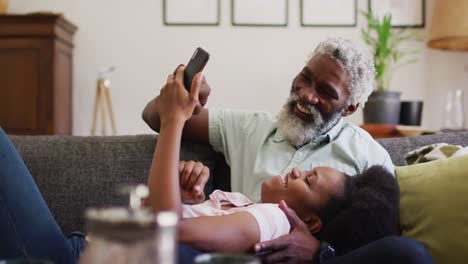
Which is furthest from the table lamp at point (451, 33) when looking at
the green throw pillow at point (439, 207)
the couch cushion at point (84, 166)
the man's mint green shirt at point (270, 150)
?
the couch cushion at point (84, 166)

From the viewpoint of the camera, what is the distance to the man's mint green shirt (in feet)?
5.51

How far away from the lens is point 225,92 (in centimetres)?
378

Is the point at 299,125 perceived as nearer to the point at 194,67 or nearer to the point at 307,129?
the point at 307,129

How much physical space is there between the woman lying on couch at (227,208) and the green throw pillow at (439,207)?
0.33 feet

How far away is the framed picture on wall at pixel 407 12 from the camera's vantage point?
3.83 m

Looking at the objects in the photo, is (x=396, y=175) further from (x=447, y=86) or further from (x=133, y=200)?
(x=447, y=86)

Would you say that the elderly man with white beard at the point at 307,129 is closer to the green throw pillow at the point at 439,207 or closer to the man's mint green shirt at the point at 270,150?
the man's mint green shirt at the point at 270,150

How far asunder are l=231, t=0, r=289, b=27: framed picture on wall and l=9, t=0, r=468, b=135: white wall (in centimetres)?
4

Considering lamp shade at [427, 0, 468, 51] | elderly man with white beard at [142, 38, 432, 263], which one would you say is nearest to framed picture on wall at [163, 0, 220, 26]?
lamp shade at [427, 0, 468, 51]

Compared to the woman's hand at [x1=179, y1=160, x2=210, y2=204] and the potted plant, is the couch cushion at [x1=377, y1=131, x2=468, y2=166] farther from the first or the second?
the potted plant

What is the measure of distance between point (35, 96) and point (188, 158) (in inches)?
73.4

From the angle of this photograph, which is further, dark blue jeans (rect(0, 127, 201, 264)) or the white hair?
the white hair

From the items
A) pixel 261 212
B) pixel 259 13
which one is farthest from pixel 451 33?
pixel 261 212

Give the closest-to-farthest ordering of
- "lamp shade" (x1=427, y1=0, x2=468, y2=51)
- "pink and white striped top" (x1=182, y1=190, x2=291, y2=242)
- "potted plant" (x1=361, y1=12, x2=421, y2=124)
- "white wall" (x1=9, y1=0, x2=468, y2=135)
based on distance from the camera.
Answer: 1. "pink and white striped top" (x1=182, y1=190, x2=291, y2=242)
2. "lamp shade" (x1=427, y1=0, x2=468, y2=51)
3. "potted plant" (x1=361, y1=12, x2=421, y2=124)
4. "white wall" (x1=9, y1=0, x2=468, y2=135)
